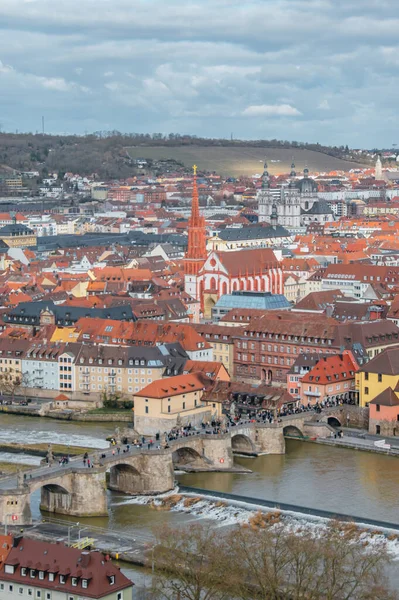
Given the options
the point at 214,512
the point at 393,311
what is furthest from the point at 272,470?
the point at 393,311

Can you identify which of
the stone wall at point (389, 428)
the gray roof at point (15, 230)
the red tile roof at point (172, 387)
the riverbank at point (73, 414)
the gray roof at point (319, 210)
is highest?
the gray roof at point (319, 210)

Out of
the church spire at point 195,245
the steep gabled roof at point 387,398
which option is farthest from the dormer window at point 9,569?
the church spire at point 195,245

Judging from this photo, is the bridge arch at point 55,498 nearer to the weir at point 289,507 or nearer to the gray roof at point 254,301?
the weir at point 289,507

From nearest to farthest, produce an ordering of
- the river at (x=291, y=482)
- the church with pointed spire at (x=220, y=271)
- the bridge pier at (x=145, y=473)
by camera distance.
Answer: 1. the river at (x=291, y=482)
2. the bridge pier at (x=145, y=473)
3. the church with pointed spire at (x=220, y=271)

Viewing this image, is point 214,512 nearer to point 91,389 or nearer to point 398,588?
point 398,588

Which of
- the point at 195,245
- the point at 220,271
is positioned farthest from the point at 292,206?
the point at 220,271

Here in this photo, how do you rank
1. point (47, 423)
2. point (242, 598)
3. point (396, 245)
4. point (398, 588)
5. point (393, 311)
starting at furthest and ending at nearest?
point (396, 245)
point (393, 311)
point (47, 423)
point (398, 588)
point (242, 598)
